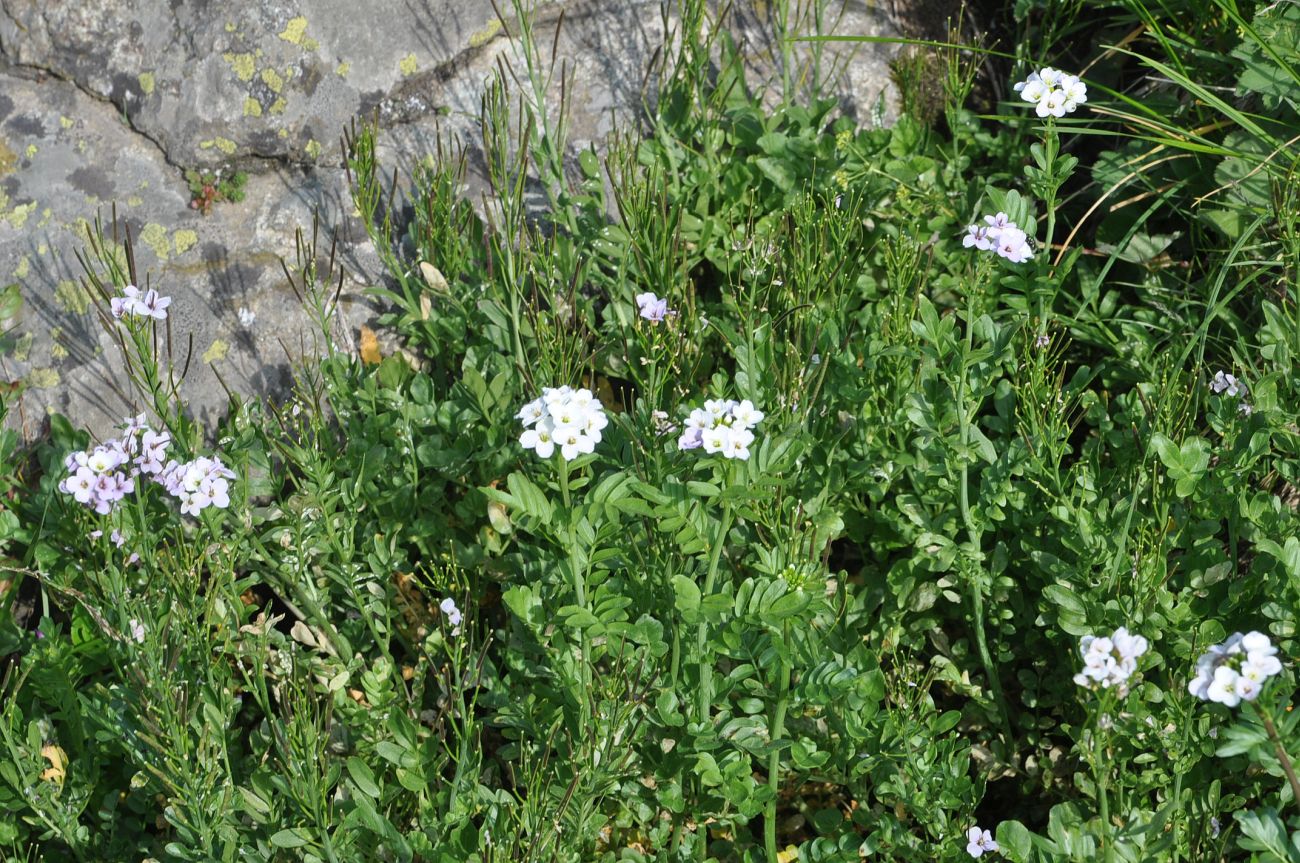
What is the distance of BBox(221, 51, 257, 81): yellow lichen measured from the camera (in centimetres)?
370

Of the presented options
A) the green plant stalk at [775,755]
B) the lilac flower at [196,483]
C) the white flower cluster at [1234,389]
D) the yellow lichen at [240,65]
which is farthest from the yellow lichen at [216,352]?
the white flower cluster at [1234,389]

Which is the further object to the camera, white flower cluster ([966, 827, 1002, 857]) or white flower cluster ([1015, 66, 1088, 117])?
white flower cluster ([1015, 66, 1088, 117])

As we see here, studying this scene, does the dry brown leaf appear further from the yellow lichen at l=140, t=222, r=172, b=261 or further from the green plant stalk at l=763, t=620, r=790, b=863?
the green plant stalk at l=763, t=620, r=790, b=863

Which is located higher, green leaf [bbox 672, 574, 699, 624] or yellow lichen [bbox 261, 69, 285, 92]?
yellow lichen [bbox 261, 69, 285, 92]

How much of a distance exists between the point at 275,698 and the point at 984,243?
6.86 feet

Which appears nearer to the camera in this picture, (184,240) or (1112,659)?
(1112,659)

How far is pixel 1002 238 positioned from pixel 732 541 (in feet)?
3.18

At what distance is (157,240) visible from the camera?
357 centimetres

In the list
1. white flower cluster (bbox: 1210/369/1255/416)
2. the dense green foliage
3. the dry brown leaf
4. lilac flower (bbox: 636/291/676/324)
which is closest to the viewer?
the dense green foliage

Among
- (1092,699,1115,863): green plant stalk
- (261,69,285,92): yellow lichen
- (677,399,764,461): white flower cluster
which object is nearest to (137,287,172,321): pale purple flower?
(261,69,285,92): yellow lichen

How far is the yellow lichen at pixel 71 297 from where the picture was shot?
11.4 ft

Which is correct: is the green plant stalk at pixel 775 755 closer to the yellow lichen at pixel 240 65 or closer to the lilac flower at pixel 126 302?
the lilac flower at pixel 126 302

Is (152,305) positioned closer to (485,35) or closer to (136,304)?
(136,304)

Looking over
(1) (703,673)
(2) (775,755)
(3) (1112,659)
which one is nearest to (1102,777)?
(3) (1112,659)
